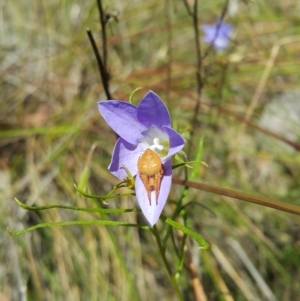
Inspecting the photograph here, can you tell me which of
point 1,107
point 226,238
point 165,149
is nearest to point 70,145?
point 1,107

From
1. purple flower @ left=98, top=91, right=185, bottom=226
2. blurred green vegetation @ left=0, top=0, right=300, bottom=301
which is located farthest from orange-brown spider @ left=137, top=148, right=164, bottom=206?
blurred green vegetation @ left=0, top=0, right=300, bottom=301

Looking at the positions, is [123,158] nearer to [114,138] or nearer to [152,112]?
[152,112]

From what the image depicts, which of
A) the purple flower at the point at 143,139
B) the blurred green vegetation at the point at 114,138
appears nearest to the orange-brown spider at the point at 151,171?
the purple flower at the point at 143,139

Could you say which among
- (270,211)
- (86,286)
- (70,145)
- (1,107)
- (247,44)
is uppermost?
(247,44)

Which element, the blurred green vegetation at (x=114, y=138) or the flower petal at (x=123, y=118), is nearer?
the flower petal at (x=123, y=118)

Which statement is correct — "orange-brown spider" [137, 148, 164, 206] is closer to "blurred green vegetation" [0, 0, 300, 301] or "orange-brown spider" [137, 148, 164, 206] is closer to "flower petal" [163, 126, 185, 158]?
"flower petal" [163, 126, 185, 158]

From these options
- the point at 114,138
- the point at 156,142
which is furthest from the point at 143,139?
the point at 114,138

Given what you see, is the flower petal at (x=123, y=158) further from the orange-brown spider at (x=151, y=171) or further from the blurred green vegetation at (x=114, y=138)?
the blurred green vegetation at (x=114, y=138)

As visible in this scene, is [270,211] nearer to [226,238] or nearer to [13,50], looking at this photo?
[226,238]
